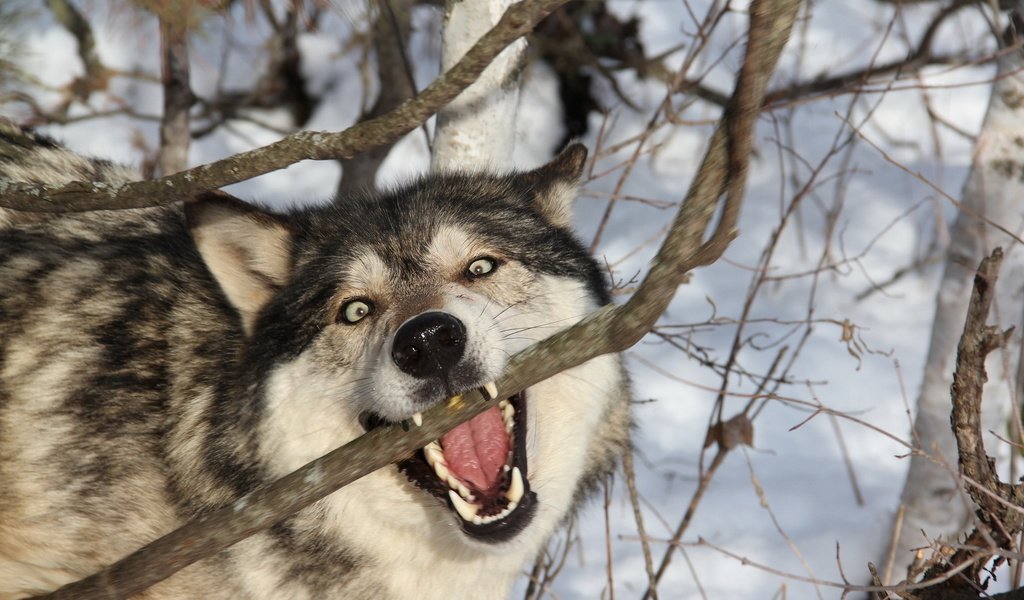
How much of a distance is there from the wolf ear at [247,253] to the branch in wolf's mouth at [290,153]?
382mm

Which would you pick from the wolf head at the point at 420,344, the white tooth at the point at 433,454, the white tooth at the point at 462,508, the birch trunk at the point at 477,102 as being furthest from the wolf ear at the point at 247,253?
the birch trunk at the point at 477,102

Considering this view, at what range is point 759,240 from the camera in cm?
718

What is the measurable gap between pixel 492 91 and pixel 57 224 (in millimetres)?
1482

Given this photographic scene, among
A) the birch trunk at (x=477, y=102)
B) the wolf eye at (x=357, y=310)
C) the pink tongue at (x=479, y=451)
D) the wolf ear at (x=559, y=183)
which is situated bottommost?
the pink tongue at (x=479, y=451)

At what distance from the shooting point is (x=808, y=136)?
25.7ft

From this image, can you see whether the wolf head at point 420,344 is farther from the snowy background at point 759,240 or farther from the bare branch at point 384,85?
the bare branch at point 384,85

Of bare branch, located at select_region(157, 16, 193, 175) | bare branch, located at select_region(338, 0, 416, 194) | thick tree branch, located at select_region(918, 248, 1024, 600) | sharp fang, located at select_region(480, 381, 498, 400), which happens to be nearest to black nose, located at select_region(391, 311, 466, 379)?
sharp fang, located at select_region(480, 381, 498, 400)

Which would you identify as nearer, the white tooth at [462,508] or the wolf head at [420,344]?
the wolf head at [420,344]

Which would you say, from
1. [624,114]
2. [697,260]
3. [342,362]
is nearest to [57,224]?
Answer: [342,362]

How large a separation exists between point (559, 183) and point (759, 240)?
4.20 meters

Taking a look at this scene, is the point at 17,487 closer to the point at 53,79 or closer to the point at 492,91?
the point at 492,91

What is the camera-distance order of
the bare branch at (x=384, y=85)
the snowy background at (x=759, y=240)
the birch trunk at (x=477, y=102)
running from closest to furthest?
the birch trunk at (x=477, y=102) < the snowy background at (x=759, y=240) < the bare branch at (x=384, y=85)

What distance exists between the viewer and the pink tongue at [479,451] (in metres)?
2.69

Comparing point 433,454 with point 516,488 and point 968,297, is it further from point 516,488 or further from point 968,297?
point 968,297
